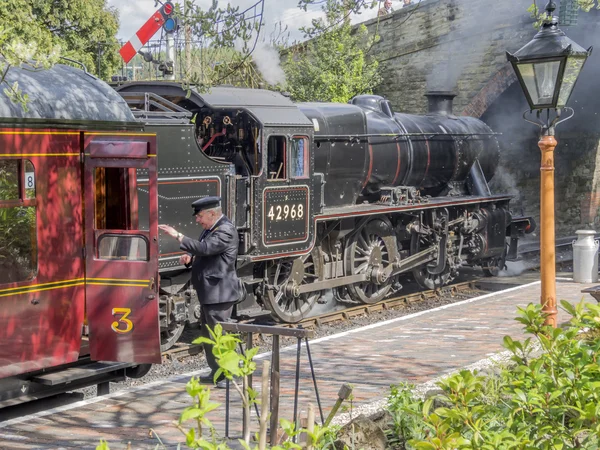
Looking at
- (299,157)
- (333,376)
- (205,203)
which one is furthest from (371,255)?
(205,203)

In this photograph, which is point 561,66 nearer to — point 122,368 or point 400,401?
point 400,401

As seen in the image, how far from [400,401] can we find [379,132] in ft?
26.2

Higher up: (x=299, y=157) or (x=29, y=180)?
(x=299, y=157)

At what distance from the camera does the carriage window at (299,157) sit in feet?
35.6

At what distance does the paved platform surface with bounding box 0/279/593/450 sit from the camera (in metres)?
6.20

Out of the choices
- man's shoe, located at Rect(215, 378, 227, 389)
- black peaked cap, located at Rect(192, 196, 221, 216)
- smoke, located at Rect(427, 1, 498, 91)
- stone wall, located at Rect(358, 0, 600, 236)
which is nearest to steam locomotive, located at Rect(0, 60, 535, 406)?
black peaked cap, located at Rect(192, 196, 221, 216)

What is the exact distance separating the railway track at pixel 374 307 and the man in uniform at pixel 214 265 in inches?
69.2

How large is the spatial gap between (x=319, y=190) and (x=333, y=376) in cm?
399

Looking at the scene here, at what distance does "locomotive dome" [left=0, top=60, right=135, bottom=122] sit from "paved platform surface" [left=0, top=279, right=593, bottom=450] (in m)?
2.36

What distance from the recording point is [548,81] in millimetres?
7211

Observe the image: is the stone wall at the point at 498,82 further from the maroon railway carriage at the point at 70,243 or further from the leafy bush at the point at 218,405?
the leafy bush at the point at 218,405

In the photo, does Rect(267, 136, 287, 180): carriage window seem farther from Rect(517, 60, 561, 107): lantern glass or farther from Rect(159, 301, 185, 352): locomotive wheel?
Rect(517, 60, 561, 107): lantern glass

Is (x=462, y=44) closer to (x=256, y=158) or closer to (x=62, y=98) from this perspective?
(x=256, y=158)

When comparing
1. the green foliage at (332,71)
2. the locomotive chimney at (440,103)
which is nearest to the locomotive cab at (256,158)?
the locomotive chimney at (440,103)
